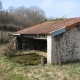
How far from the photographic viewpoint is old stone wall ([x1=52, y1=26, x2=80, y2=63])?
43.2 feet

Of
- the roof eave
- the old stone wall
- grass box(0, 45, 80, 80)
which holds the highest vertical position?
the roof eave

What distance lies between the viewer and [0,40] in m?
25.3

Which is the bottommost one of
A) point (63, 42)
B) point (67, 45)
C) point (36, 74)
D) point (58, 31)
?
point (36, 74)

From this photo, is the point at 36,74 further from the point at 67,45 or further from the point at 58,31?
the point at 67,45

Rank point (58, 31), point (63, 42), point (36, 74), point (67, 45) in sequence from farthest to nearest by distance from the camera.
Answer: point (67, 45), point (63, 42), point (58, 31), point (36, 74)

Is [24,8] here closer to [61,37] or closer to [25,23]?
[25,23]

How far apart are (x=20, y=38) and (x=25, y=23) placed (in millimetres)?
26947

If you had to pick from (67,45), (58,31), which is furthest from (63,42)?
(58,31)

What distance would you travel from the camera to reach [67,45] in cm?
1377

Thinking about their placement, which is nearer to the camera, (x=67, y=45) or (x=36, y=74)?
(x=36, y=74)

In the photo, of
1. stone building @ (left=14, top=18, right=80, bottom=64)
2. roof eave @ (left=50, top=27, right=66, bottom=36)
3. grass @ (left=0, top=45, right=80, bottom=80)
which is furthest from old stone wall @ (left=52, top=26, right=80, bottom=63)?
grass @ (left=0, top=45, right=80, bottom=80)

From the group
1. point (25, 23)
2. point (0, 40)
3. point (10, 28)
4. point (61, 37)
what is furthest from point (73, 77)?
point (25, 23)

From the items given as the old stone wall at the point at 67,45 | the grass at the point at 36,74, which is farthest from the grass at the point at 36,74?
the old stone wall at the point at 67,45

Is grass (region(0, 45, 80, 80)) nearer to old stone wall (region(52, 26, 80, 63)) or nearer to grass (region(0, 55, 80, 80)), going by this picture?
grass (region(0, 55, 80, 80))
